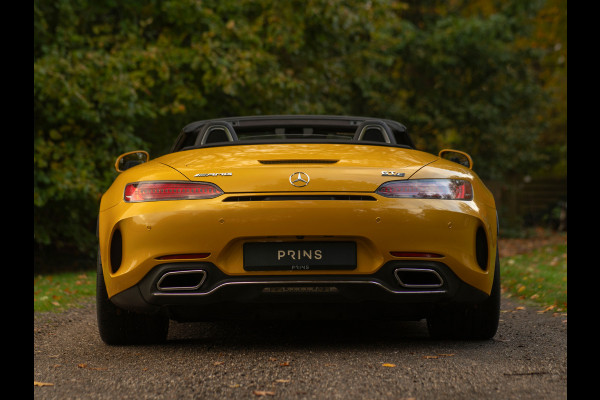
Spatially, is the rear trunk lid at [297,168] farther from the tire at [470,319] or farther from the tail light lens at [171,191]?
the tire at [470,319]

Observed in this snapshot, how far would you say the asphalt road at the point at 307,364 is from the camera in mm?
3643

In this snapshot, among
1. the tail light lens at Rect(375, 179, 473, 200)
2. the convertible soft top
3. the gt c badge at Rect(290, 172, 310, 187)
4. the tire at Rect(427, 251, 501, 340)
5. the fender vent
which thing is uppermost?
the convertible soft top

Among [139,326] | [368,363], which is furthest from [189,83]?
[368,363]

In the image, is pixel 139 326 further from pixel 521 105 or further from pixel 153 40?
pixel 521 105

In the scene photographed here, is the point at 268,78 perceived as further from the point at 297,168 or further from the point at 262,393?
the point at 262,393

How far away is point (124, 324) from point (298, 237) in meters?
1.36

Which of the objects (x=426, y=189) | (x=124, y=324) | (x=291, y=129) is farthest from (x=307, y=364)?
(x=291, y=129)

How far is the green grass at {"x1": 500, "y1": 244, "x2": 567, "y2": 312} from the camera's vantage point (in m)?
7.60

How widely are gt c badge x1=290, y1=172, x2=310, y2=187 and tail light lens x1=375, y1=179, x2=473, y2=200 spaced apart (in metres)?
0.38

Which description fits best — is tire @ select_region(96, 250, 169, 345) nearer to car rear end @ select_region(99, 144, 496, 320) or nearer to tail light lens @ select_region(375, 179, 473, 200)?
car rear end @ select_region(99, 144, 496, 320)

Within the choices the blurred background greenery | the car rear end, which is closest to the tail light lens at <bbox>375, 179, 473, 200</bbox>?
the car rear end

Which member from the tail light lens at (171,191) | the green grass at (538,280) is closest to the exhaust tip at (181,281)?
the tail light lens at (171,191)
